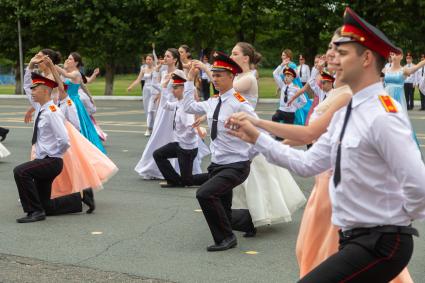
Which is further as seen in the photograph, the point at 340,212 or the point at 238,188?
the point at 238,188

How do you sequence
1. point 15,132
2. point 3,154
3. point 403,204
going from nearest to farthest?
1. point 403,204
2. point 3,154
3. point 15,132

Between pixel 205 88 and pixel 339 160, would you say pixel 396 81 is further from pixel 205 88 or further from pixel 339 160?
pixel 205 88

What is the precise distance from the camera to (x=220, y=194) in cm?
686

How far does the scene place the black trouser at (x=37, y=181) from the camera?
8219 mm

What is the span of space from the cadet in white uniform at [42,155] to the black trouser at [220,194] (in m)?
2.02

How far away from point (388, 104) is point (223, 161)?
378 centimetres

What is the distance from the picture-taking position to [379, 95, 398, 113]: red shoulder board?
11.1ft

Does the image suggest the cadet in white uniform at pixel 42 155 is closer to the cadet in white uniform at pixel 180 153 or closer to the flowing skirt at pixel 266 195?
the flowing skirt at pixel 266 195

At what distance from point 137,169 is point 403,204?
830 cm

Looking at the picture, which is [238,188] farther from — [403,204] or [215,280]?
[403,204]

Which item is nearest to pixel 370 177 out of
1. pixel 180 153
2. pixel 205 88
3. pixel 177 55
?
pixel 180 153

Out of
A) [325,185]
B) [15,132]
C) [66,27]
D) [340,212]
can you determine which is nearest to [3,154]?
[15,132]

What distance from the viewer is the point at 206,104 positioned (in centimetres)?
771

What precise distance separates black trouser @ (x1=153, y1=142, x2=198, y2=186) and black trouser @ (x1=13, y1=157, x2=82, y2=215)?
2.32 meters
